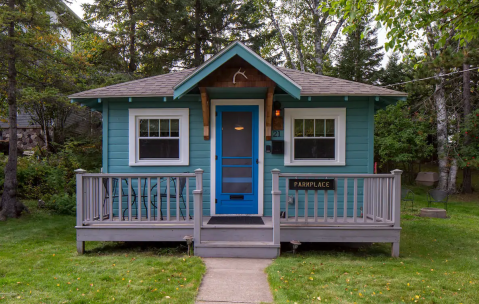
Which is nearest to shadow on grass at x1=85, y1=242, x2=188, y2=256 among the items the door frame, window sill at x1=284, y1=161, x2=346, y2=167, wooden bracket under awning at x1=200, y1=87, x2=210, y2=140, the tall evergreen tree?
the door frame

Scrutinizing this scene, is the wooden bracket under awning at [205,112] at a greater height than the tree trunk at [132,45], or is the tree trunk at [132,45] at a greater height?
the tree trunk at [132,45]

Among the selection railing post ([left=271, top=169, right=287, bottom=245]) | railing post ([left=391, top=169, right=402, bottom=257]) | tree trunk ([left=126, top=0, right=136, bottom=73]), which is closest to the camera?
railing post ([left=271, top=169, right=287, bottom=245])

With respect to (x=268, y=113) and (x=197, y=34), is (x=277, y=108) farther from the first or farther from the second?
(x=197, y=34)

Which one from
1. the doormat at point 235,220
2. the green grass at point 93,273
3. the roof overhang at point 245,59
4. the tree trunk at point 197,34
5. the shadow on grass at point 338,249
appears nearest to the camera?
the green grass at point 93,273

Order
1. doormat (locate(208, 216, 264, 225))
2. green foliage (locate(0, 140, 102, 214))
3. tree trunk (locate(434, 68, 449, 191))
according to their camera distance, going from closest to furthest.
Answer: doormat (locate(208, 216, 264, 225))
green foliage (locate(0, 140, 102, 214))
tree trunk (locate(434, 68, 449, 191))

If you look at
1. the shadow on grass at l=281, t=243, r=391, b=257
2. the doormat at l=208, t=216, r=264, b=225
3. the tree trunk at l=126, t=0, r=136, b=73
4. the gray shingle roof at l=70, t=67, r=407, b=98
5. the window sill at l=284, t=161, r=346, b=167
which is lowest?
the shadow on grass at l=281, t=243, r=391, b=257

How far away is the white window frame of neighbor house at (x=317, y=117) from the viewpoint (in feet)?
20.9

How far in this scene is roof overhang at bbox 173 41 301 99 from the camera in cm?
540

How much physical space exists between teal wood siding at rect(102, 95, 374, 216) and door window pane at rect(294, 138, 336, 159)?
0.72ft

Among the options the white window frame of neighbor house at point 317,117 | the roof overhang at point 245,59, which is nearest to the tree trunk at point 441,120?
the white window frame of neighbor house at point 317,117

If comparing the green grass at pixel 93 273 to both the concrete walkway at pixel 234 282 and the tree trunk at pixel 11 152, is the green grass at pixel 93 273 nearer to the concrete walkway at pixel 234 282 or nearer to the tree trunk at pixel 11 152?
the concrete walkway at pixel 234 282

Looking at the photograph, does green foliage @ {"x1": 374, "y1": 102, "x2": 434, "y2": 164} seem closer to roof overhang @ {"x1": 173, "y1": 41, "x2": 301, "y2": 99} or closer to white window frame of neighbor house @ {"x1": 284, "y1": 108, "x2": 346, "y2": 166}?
white window frame of neighbor house @ {"x1": 284, "y1": 108, "x2": 346, "y2": 166}

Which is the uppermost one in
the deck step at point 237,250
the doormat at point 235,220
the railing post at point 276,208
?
the railing post at point 276,208

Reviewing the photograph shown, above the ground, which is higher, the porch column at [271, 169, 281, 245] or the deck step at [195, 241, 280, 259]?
the porch column at [271, 169, 281, 245]
